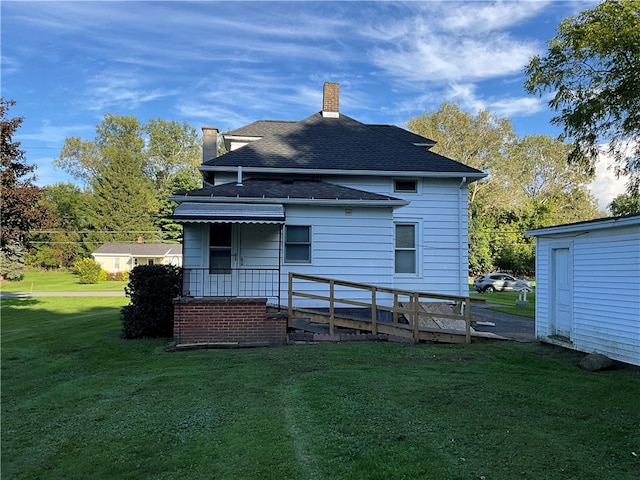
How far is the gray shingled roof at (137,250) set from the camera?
5106 centimetres

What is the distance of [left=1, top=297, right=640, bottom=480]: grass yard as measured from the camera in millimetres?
4117

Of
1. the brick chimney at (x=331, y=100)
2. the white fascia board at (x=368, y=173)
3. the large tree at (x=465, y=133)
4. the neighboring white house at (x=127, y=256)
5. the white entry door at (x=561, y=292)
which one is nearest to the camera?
the white entry door at (x=561, y=292)

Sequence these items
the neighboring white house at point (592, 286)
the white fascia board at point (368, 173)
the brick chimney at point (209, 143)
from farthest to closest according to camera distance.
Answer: the brick chimney at point (209, 143), the white fascia board at point (368, 173), the neighboring white house at point (592, 286)

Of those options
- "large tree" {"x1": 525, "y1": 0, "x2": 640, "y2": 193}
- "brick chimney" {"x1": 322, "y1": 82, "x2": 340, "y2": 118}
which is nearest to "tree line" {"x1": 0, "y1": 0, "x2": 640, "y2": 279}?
"large tree" {"x1": 525, "y1": 0, "x2": 640, "y2": 193}

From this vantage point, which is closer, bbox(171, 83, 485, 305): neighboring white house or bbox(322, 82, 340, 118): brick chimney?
bbox(171, 83, 485, 305): neighboring white house

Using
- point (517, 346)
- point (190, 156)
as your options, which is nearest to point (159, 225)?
point (190, 156)

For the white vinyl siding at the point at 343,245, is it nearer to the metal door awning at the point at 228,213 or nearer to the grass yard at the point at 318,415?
the metal door awning at the point at 228,213

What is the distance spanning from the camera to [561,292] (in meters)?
10.2

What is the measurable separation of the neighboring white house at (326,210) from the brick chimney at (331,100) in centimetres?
4

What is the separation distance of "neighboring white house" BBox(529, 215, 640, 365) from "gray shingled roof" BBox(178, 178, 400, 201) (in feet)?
13.6

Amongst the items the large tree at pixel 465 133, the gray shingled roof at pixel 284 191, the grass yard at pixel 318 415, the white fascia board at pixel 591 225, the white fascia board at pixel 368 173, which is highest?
the large tree at pixel 465 133

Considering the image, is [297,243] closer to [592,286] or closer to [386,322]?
[386,322]

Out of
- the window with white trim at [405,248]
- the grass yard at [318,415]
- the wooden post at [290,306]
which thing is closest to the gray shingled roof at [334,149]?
the window with white trim at [405,248]

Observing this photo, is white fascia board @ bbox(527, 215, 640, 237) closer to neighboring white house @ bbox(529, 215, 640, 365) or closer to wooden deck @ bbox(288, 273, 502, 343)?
neighboring white house @ bbox(529, 215, 640, 365)
